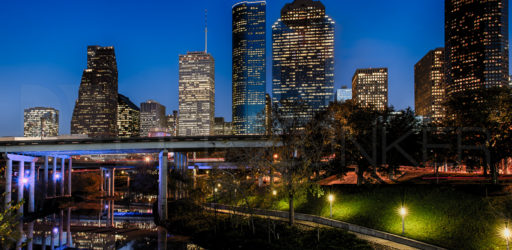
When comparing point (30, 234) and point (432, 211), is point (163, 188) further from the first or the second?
point (432, 211)

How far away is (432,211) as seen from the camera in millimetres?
27500

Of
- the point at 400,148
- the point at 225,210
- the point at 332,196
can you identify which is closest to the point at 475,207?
the point at 332,196

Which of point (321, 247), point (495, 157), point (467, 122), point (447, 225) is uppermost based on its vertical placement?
point (467, 122)

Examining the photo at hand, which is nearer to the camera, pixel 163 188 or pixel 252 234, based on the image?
pixel 252 234

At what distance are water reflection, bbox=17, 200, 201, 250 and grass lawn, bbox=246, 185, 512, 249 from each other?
11.9 metres

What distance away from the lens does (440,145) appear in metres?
39.8

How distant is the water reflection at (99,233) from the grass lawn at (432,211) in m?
11.9

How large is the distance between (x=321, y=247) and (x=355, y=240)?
93.2 inches

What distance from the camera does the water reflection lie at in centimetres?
3291

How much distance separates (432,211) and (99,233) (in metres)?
31.3

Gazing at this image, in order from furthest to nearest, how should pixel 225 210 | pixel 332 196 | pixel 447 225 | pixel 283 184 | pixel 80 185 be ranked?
pixel 80 185 → pixel 225 210 → pixel 332 196 → pixel 283 184 → pixel 447 225

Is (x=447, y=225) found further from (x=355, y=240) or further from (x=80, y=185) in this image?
(x=80, y=185)

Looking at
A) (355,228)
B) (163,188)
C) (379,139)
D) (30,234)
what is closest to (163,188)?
(163,188)

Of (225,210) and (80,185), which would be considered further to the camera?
(80,185)
